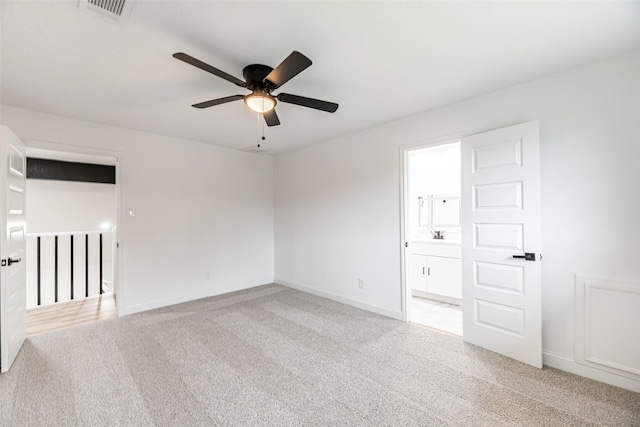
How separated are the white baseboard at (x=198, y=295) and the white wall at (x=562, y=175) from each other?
84.7 inches

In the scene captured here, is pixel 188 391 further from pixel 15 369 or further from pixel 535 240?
pixel 535 240

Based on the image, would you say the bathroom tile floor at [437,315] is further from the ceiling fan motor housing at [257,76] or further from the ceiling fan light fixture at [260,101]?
the ceiling fan motor housing at [257,76]

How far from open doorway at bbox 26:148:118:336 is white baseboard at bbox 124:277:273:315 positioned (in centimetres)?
118

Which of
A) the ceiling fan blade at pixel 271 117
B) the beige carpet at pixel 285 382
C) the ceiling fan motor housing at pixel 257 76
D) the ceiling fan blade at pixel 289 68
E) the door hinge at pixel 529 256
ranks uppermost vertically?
the ceiling fan motor housing at pixel 257 76

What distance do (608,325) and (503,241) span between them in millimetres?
909

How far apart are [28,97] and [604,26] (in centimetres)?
480

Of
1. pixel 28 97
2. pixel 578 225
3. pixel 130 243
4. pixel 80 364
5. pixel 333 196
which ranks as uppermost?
pixel 28 97

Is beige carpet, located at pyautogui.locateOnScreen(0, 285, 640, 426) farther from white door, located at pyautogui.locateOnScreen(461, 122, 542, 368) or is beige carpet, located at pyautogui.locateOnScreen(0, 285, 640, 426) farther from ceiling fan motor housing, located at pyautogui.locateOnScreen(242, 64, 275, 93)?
ceiling fan motor housing, located at pyautogui.locateOnScreen(242, 64, 275, 93)

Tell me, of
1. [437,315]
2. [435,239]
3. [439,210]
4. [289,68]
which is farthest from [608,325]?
[289,68]

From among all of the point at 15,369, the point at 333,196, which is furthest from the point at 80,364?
the point at 333,196

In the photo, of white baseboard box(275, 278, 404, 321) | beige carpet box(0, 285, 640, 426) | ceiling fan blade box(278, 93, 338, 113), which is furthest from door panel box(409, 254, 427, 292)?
ceiling fan blade box(278, 93, 338, 113)

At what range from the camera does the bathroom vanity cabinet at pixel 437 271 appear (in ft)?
13.2

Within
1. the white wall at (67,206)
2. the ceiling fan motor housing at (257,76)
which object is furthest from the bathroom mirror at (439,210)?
the white wall at (67,206)

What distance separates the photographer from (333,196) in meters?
4.32
